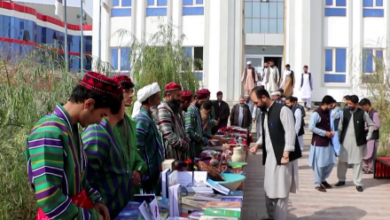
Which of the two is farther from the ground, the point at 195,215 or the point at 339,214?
the point at 195,215

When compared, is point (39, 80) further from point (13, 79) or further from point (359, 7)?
point (359, 7)

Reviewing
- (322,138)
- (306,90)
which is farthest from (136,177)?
(306,90)

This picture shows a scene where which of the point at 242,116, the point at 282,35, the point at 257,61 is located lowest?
the point at 242,116

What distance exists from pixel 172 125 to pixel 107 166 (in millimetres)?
2263

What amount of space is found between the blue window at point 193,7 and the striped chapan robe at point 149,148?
67.3 feet

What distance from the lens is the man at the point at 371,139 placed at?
412 inches

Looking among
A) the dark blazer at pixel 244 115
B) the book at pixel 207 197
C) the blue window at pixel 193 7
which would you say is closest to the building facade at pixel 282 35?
the blue window at pixel 193 7

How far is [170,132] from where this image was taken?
5.38 metres

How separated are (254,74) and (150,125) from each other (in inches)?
622

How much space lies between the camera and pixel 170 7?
81.6 ft

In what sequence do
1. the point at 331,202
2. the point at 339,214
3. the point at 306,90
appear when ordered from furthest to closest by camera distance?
1. the point at 306,90
2. the point at 331,202
3. the point at 339,214

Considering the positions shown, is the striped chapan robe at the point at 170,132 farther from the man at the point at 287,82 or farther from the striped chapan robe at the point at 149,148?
the man at the point at 287,82

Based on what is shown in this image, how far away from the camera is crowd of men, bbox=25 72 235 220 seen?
7.86 feet

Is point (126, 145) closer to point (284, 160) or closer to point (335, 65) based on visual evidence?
point (284, 160)
